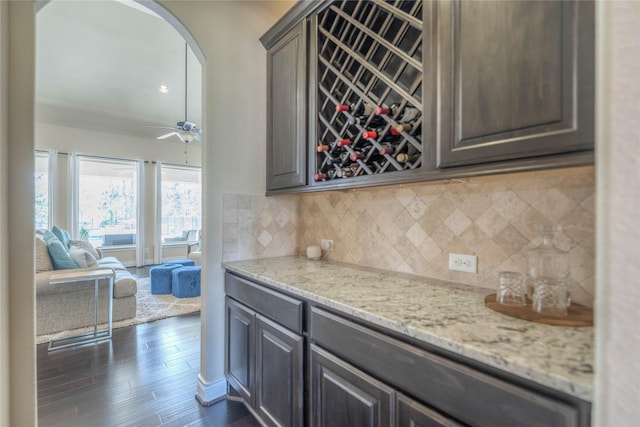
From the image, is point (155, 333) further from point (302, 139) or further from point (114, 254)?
point (114, 254)

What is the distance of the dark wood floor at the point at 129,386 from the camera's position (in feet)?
5.82

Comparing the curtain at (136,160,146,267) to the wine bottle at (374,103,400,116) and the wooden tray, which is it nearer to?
the wine bottle at (374,103,400,116)

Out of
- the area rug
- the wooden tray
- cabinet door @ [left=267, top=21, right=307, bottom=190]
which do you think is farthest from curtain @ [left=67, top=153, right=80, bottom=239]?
the wooden tray

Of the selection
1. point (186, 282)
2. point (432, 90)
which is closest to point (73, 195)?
point (186, 282)

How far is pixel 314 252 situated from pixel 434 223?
918 mm

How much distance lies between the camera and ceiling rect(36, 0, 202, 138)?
3242 millimetres

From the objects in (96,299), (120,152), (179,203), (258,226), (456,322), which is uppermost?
(120,152)

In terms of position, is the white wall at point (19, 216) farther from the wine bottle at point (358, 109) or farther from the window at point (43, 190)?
the window at point (43, 190)

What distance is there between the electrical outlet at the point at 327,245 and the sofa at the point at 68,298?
2.40 metres

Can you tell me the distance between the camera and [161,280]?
421 centimetres

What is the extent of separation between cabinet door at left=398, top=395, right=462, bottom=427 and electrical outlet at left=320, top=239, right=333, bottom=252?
1248mm

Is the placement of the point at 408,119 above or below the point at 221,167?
above

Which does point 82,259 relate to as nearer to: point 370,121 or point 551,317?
point 370,121

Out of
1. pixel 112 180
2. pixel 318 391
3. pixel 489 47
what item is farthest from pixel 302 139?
pixel 112 180
